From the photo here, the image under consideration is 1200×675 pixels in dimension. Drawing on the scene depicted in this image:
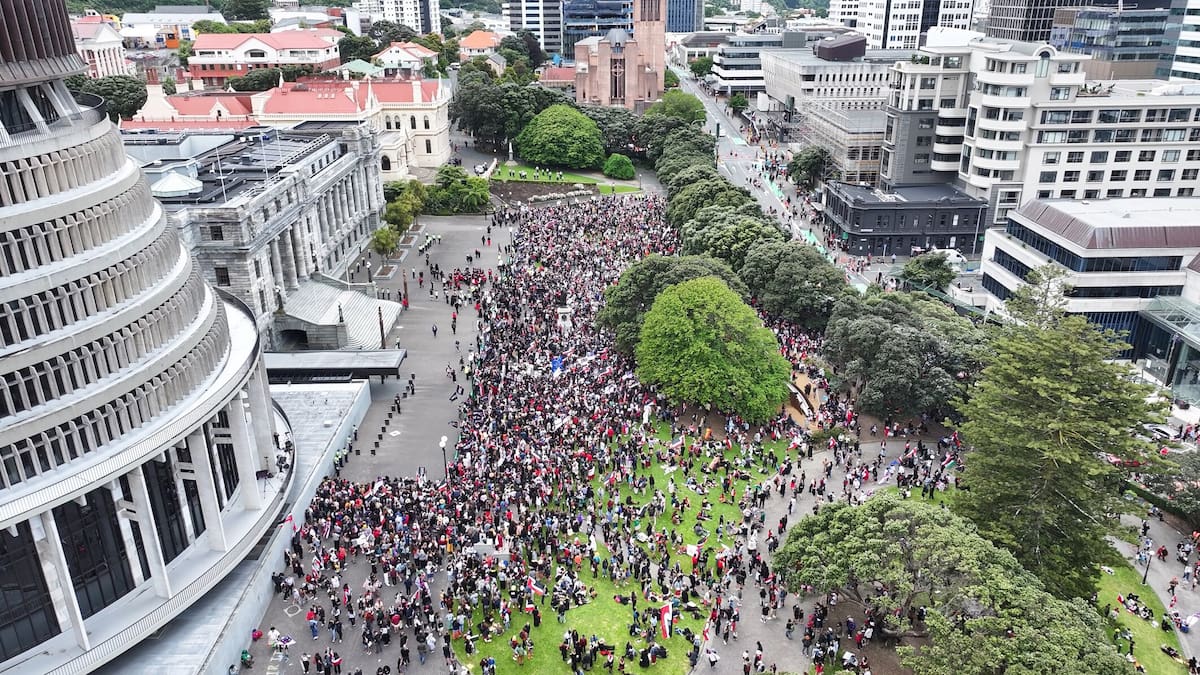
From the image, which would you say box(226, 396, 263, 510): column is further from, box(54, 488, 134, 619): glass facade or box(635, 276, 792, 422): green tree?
box(635, 276, 792, 422): green tree

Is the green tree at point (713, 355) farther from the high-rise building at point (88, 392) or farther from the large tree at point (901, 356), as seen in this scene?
the high-rise building at point (88, 392)

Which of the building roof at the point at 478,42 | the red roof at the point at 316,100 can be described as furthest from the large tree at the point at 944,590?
the building roof at the point at 478,42

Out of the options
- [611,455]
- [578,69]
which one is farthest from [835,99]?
[611,455]

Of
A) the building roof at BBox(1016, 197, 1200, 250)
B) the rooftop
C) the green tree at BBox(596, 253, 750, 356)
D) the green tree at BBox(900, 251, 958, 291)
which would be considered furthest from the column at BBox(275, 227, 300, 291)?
the building roof at BBox(1016, 197, 1200, 250)

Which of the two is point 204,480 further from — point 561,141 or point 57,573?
point 561,141

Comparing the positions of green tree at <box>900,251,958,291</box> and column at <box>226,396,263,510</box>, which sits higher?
column at <box>226,396,263,510</box>

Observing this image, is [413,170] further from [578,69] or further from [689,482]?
[689,482]
